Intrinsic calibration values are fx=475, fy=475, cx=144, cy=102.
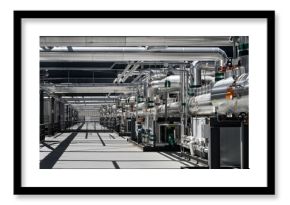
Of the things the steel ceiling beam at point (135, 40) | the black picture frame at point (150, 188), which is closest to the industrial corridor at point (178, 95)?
the steel ceiling beam at point (135, 40)

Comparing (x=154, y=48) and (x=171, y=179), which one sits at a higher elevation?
(x=154, y=48)

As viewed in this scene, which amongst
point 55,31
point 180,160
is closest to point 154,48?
point 180,160

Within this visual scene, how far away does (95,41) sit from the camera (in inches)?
273

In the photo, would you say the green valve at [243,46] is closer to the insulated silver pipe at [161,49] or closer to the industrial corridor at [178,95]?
the industrial corridor at [178,95]

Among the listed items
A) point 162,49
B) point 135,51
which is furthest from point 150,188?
point 162,49

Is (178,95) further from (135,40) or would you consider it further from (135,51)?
(135,40)

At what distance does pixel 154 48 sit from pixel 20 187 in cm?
623

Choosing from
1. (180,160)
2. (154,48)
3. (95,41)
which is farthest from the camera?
(180,160)

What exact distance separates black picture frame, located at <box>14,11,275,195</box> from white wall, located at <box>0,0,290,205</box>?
5cm
